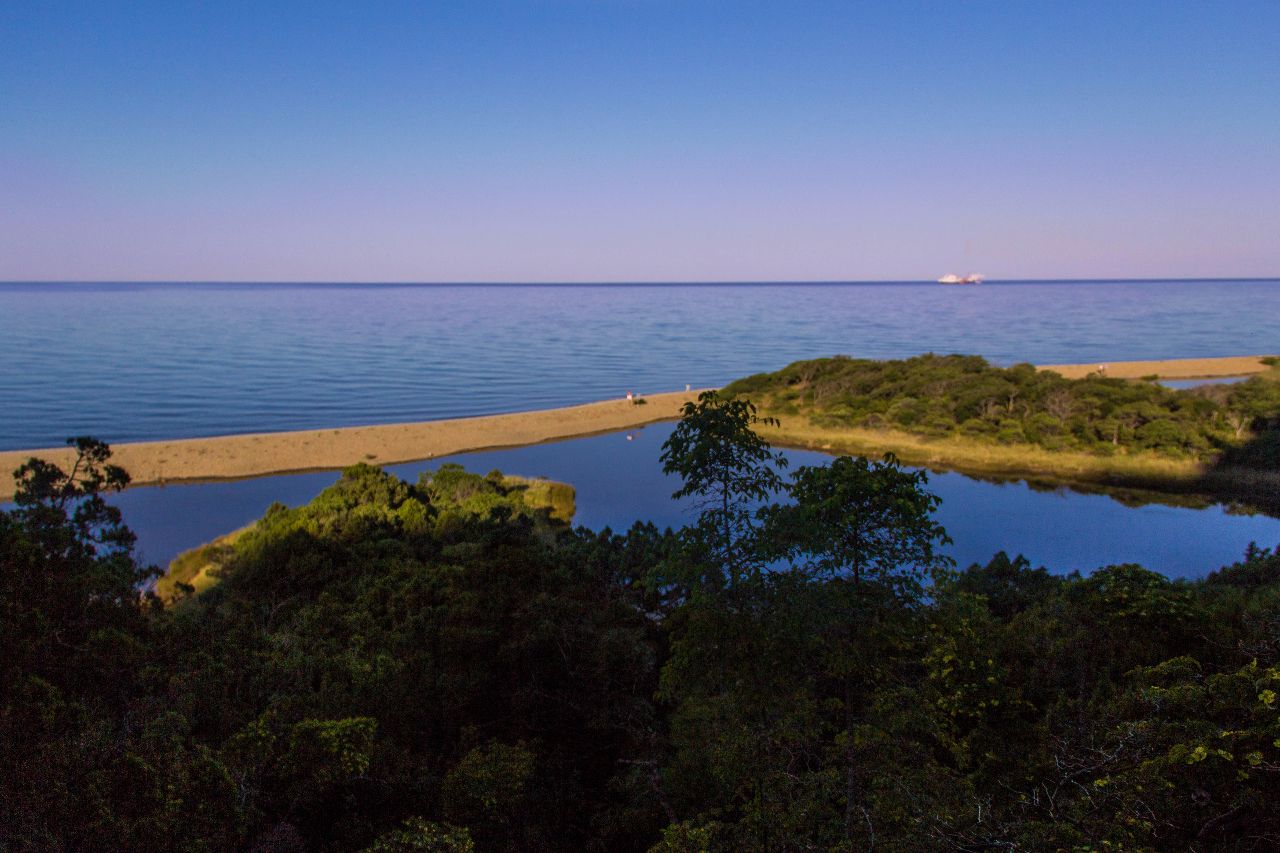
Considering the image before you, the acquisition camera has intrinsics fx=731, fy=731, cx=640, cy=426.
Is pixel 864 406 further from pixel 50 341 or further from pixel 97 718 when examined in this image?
pixel 50 341

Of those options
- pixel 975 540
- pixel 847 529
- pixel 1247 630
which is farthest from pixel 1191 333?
pixel 847 529

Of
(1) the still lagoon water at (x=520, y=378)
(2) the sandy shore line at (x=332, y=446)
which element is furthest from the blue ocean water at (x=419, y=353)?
(2) the sandy shore line at (x=332, y=446)

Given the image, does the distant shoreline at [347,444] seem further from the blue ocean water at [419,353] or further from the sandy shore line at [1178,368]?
the sandy shore line at [1178,368]

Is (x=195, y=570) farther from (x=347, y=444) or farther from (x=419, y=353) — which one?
(x=419, y=353)

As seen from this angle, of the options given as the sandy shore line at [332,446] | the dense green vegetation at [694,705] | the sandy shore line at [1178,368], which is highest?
the sandy shore line at [1178,368]

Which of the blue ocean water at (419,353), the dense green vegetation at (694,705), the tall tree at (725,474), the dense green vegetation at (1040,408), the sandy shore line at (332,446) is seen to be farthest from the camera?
the blue ocean water at (419,353)

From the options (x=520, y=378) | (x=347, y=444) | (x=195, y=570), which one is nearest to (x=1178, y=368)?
(x=520, y=378)

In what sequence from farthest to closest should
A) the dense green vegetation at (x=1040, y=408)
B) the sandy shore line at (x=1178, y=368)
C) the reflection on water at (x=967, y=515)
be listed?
the sandy shore line at (x=1178, y=368) < the dense green vegetation at (x=1040, y=408) < the reflection on water at (x=967, y=515)
